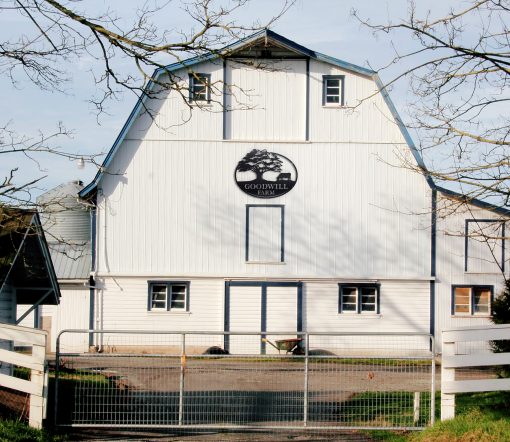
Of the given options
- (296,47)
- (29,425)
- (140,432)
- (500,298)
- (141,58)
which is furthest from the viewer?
(296,47)

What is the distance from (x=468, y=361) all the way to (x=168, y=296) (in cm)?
2191

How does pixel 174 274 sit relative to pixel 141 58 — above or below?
below

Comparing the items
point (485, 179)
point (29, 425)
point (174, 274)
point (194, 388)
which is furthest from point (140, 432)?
point (174, 274)

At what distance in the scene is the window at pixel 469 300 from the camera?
33.0 m

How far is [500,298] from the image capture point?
17.6 meters

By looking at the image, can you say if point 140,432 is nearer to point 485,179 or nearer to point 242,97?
point 485,179

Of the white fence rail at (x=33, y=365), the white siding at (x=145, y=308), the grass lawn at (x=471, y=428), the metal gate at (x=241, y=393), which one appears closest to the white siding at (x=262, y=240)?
the white siding at (x=145, y=308)

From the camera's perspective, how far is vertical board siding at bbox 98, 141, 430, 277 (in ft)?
107

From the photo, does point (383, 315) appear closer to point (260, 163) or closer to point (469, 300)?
point (469, 300)

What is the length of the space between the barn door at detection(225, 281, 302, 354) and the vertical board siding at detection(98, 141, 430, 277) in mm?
591

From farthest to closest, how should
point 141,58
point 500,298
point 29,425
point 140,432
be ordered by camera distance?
point 500,298 → point 140,432 → point 29,425 → point 141,58

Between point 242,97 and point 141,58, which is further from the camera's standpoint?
point 242,97

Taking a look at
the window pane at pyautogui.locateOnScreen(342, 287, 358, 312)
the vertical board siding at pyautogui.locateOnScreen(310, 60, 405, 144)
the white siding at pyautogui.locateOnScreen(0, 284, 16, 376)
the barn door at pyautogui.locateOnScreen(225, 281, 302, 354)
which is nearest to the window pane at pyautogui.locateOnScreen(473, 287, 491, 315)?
the window pane at pyautogui.locateOnScreen(342, 287, 358, 312)

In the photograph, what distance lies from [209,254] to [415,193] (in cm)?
798
